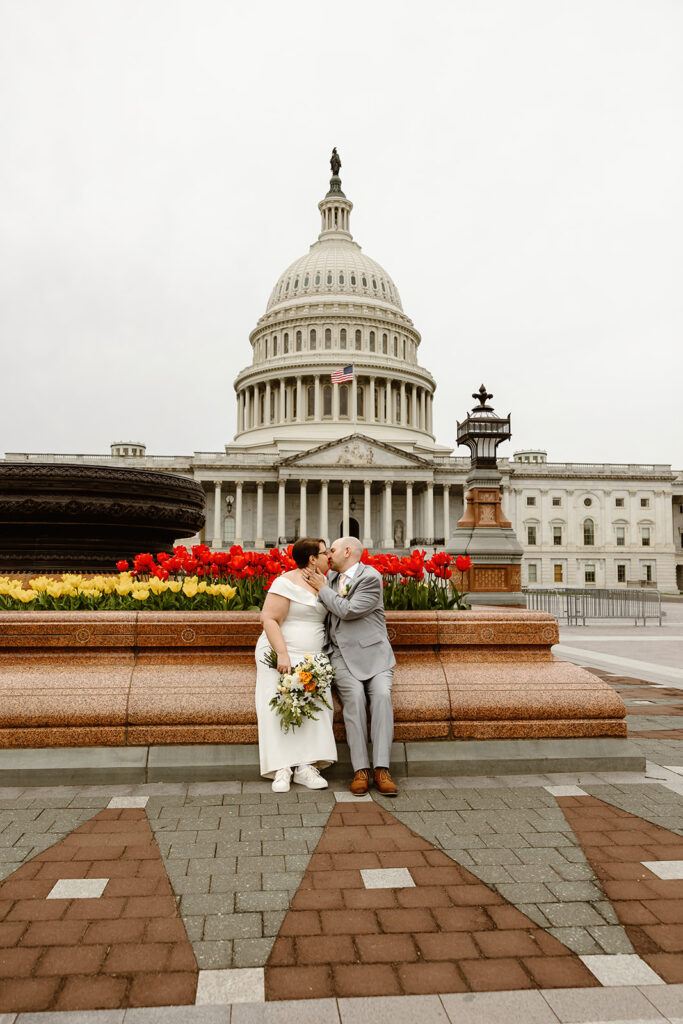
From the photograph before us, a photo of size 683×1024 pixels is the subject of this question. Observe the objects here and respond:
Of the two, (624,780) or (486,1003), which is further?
(624,780)

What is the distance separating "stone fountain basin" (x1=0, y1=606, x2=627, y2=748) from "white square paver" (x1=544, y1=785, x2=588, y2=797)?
562mm

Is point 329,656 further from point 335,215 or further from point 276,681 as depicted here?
point 335,215

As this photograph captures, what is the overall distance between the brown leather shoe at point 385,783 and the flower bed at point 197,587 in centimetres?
189

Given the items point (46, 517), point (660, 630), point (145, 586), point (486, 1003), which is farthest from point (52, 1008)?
point (660, 630)

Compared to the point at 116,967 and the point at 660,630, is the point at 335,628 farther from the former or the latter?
the point at 660,630

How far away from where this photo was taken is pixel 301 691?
5738mm

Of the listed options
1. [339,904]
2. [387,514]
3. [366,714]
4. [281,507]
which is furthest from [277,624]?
[387,514]

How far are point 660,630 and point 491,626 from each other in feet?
67.7

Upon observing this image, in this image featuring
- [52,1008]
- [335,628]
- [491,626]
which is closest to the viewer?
[52,1008]

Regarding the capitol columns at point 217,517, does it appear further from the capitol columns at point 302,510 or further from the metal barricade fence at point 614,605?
the metal barricade fence at point 614,605

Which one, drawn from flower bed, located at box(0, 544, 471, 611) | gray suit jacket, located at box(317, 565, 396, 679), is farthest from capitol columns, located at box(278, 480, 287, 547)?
gray suit jacket, located at box(317, 565, 396, 679)

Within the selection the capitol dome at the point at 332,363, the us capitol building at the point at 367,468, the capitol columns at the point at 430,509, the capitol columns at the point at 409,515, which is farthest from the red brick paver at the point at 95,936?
the capitol dome at the point at 332,363

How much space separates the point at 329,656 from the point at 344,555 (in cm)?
89

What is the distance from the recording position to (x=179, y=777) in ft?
19.4
